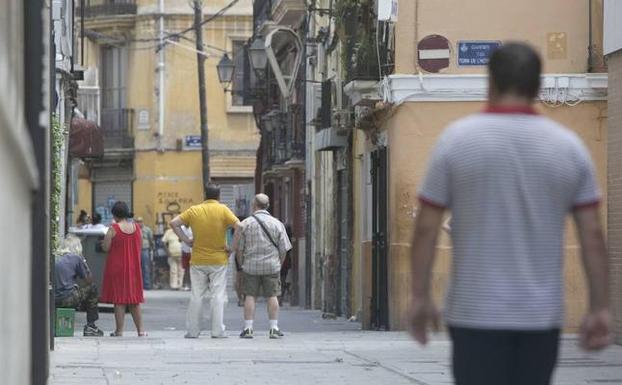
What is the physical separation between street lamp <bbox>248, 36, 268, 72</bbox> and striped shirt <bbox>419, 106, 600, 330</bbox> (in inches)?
1132

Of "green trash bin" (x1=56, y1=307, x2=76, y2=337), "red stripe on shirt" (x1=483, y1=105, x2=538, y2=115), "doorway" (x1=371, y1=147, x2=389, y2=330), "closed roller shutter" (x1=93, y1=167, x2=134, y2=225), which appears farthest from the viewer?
"closed roller shutter" (x1=93, y1=167, x2=134, y2=225)

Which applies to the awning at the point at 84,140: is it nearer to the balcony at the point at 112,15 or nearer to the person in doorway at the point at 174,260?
the person in doorway at the point at 174,260

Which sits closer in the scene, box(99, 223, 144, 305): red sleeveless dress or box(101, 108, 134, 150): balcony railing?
box(99, 223, 144, 305): red sleeveless dress

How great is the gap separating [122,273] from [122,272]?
0.02 meters

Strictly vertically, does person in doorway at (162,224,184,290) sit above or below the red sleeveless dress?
below

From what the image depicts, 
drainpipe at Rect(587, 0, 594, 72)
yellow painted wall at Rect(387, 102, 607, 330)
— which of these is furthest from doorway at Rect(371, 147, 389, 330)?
drainpipe at Rect(587, 0, 594, 72)

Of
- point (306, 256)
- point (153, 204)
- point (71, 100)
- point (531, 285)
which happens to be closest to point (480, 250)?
point (531, 285)

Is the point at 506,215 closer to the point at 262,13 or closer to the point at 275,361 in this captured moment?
the point at 275,361

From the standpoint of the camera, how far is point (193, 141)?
5216 centimetres

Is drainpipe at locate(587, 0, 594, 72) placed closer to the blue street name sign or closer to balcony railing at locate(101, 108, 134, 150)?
the blue street name sign

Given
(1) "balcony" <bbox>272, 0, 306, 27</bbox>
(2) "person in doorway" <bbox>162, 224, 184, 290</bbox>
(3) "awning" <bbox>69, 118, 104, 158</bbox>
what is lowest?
(2) "person in doorway" <bbox>162, 224, 184, 290</bbox>

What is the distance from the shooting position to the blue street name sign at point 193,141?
52.1 m

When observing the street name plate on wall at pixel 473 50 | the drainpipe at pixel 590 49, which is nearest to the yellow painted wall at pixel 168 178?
the street name plate on wall at pixel 473 50

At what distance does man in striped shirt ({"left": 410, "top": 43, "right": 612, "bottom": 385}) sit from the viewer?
245 inches
